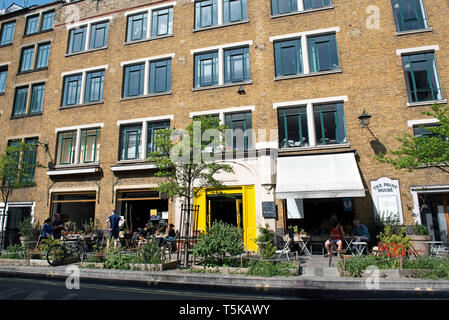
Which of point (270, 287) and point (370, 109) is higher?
point (370, 109)

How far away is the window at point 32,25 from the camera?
864 inches

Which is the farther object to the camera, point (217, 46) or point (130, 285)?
point (217, 46)

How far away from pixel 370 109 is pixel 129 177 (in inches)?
507

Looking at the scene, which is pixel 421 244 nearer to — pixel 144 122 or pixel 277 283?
pixel 277 283

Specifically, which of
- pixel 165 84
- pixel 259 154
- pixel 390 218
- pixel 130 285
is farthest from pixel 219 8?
pixel 130 285

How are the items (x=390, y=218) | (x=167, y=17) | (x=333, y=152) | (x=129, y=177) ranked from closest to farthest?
1. (x=390, y=218)
2. (x=333, y=152)
3. (x=129, y=177)
4. (x=167, y=17)

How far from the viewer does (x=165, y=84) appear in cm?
1783

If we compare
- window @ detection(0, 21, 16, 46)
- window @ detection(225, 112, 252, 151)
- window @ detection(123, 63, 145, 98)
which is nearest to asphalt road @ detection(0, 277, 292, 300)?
window @ detection(225, 112, 252, 151)

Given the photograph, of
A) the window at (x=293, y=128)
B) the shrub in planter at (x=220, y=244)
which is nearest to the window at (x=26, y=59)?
the window at (x=293, y=128)

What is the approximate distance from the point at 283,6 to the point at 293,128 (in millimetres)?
7124

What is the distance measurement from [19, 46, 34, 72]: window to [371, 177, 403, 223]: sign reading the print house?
23171 mm

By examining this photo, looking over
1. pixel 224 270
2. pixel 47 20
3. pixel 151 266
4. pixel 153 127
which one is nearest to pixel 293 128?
pixel 153 127

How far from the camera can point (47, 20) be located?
21.8 m

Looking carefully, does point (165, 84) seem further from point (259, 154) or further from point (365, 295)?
point (365, 295)
